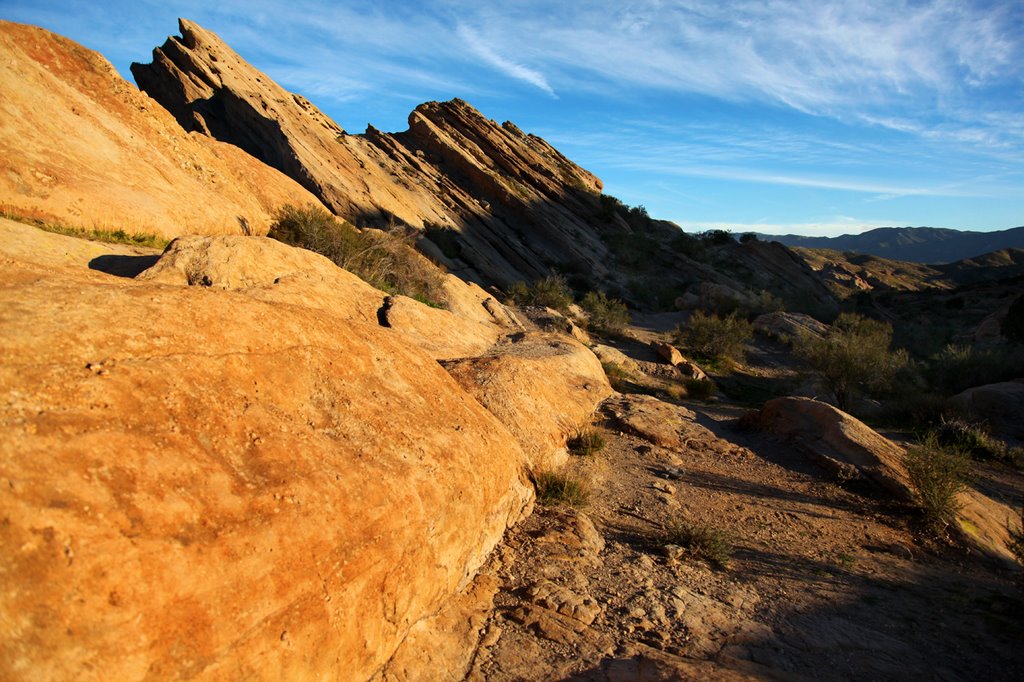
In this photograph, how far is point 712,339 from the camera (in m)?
20.6

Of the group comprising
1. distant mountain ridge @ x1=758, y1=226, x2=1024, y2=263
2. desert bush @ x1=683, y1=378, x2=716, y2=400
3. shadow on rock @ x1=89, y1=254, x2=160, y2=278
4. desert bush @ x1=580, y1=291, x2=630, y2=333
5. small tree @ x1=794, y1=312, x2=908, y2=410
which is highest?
distant mountain ridge @ x1=758, y1=226, x2=1024, y2=263

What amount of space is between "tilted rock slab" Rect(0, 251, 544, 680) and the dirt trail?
852 mm

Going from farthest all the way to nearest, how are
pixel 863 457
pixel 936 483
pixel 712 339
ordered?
pixel 712 339 → pixel 863 457 → pixel 936 483

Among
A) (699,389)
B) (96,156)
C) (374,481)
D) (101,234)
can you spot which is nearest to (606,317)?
(699,389)

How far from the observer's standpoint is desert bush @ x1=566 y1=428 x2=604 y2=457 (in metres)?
7.53

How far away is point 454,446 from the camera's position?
4504 millimetres

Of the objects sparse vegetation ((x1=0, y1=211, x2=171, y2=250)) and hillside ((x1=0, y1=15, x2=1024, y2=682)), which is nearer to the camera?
hillside ((x1=0, y1=15, x2=1024, y2=682))

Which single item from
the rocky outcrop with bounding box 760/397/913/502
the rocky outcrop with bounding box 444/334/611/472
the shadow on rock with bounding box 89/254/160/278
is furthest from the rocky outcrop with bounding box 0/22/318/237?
the rocky outcrop with bounding box 760/397/913/502

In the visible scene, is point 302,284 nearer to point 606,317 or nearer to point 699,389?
point 699,389

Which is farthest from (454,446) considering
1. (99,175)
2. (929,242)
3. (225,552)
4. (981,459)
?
(929,242)

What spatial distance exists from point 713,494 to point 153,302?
6.66 m

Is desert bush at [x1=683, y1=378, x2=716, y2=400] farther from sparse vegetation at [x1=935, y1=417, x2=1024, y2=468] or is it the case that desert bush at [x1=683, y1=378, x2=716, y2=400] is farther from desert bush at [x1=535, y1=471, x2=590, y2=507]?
desert bush at [x1=535, y1=471, x2=590, y2=507]

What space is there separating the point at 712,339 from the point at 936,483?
45.2ft

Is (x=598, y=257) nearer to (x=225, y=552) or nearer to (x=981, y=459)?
(x=981, y=459)
